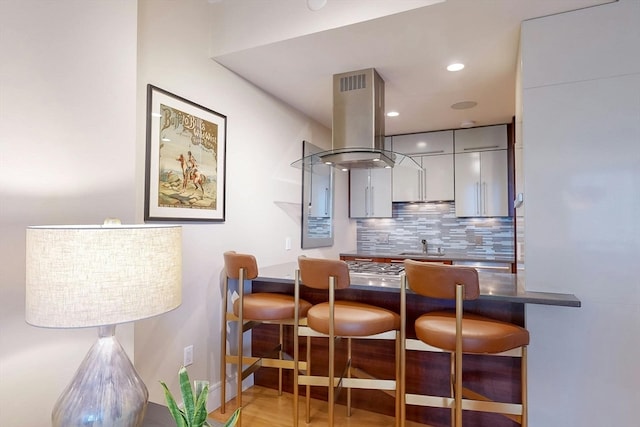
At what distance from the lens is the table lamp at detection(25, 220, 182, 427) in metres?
0.87

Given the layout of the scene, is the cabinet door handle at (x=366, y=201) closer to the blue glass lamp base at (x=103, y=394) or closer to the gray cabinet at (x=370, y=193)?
the gray cabinet at (x=370, y=193)

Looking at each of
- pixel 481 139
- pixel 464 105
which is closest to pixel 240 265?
pixel 464 105

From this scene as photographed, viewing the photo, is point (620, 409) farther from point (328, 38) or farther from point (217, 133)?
point (217, 133)

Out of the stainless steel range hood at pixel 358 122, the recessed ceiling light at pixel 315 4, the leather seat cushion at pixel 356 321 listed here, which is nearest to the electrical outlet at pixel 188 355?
the leather seat cushion at pixel 356 321

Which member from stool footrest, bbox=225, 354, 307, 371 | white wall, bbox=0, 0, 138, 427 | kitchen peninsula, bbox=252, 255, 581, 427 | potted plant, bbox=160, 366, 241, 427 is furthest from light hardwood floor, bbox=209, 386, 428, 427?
potted plant, bbox=160, 366, 241, 427

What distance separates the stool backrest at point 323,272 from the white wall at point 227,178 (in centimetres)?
77

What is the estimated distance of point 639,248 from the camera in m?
1.68

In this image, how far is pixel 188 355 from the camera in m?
2.19

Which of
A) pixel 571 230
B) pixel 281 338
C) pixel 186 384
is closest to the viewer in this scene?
pixel 186 384

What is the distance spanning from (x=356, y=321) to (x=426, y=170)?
9.85 feet

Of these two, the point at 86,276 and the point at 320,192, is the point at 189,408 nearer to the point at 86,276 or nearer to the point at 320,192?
the point at 86,276

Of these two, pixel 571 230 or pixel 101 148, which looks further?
pixel 571 230

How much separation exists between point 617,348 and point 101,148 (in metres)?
2.51

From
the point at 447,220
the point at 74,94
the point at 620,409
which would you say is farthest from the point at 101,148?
the point at 447,220
